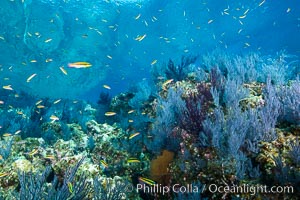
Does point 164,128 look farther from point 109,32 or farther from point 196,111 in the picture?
point 109,32

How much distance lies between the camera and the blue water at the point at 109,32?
26.0m

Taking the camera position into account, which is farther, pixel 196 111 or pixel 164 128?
pixel 164 128

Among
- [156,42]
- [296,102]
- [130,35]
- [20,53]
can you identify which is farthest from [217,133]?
[156,42]

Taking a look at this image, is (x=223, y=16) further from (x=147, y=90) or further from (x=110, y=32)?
(x=147, y=90)

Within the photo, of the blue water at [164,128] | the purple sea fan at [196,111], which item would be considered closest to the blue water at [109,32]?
the blue water at [164,128]

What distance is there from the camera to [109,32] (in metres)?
31.5

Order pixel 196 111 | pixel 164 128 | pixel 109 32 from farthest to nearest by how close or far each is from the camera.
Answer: pixel 109 32
pixel 164 128
pixel 196 111

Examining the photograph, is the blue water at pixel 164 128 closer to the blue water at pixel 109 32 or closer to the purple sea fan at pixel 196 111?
the purple sea fan at pixel 196 111

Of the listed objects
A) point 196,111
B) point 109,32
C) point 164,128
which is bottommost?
point 164,128

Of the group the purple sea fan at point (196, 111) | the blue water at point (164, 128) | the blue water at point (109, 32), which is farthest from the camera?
the blue water at point (109, 32)

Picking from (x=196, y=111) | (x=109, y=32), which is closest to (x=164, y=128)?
(x=196, y=111)

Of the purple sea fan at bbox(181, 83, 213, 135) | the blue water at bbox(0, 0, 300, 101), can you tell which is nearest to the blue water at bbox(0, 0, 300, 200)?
the purple sea fan at bbox(181, 83, 213, 135)

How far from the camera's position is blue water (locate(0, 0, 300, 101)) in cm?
2604

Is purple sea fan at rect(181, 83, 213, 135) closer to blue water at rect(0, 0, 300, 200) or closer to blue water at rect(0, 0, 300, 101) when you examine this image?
blue water at rect(0, 0, 300, 200)
